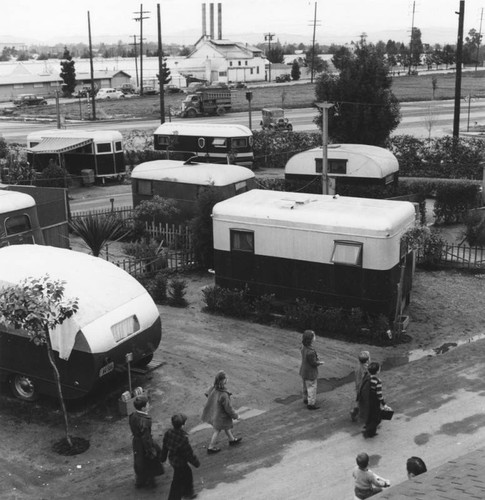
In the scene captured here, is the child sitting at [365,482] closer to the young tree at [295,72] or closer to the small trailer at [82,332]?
the small trailer at [82,332]

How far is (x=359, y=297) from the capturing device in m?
15.3

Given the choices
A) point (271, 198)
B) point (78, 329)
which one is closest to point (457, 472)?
point (78, 329)

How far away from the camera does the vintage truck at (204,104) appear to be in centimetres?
5856

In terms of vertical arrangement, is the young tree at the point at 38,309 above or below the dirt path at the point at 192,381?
above

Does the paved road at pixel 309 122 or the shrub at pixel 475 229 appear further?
the paved road at pixel 309 122

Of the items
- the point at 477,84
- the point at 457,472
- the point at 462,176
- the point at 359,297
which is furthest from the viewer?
the point at 477,84

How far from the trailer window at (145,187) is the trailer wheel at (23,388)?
12221mm

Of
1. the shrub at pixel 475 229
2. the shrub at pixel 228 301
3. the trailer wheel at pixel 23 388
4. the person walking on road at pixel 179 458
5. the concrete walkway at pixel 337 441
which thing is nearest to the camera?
the person walking on road at pixel 179 458

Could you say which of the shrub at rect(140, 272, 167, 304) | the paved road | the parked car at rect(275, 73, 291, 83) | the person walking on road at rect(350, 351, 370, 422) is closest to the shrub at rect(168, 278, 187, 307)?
the shrub at rect(140, 272, 167, 304)

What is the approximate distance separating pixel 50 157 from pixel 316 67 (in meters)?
78.4

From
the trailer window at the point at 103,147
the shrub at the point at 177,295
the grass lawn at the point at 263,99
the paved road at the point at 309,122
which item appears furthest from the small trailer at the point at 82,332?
the grass lawn at the point at 263,99

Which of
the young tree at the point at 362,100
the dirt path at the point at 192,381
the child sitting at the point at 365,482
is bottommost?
the dirt path at the point at 192,381

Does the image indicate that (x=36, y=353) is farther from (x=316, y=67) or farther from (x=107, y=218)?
(x=316, y=67)

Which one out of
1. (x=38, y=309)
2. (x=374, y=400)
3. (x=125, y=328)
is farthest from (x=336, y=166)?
(x=38, y=309)
